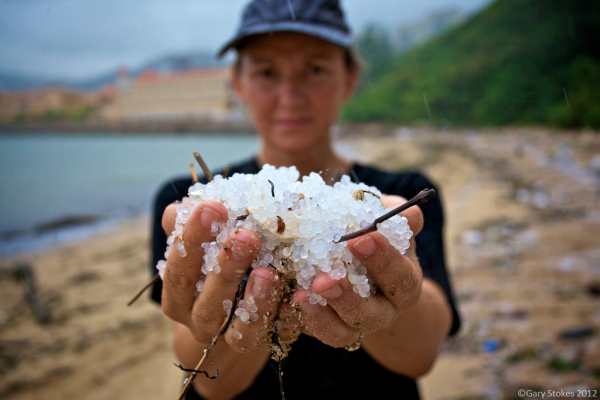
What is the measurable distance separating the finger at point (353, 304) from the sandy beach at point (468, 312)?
2795mm

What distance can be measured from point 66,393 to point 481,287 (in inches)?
219

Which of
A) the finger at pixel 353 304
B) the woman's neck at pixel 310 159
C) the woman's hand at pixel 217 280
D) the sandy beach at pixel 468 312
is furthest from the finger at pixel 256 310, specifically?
the sandy beach at pixel 468 312

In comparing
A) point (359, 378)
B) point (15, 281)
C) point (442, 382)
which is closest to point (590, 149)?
point (442, 382)

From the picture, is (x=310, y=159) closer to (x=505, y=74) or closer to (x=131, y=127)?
(x=505, y=74)

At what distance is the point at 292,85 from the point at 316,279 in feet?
5.65

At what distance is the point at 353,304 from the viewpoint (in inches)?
40.3

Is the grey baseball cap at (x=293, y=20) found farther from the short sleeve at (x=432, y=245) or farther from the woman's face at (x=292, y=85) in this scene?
the short sleeve at (x=432, y=245)

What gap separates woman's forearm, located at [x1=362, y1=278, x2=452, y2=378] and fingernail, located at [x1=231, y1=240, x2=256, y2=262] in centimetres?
89

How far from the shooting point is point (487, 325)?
4.04 meters

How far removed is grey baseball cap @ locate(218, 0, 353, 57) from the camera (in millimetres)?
2264

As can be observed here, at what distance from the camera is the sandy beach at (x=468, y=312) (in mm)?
3434

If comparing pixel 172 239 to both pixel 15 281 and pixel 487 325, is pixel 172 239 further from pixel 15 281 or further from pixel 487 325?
pixel 15 281

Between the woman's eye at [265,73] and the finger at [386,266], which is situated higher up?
the woman's eye at [265,73]

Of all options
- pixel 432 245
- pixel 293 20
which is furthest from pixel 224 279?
pixel 293 20
